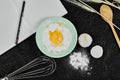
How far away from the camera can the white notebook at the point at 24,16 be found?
1.04 m

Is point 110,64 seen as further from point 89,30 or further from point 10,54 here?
Answer: point 10,54

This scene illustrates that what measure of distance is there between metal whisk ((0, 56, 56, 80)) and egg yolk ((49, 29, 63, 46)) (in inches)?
1.8

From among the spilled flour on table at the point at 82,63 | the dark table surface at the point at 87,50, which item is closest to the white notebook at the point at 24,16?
the dark table surface at the point at 87,50

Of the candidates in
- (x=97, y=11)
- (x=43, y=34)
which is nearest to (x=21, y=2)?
(x=43, y=34)

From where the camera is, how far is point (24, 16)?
3.46ft

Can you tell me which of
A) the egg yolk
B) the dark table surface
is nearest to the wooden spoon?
the dark table surface

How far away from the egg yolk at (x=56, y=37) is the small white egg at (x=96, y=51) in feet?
0.29

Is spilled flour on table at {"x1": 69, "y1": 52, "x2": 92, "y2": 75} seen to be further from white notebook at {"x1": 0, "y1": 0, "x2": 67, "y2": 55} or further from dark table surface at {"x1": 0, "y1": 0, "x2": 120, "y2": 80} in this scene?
white notebook at {"x1": 0, "y1": 0, "x2": 67, "y2": 55}

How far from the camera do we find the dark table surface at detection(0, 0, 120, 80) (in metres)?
1.05

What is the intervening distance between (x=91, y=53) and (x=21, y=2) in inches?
8.8

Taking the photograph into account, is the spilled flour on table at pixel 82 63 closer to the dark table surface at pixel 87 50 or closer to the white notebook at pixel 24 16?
the dark table surface at pixel 87 50

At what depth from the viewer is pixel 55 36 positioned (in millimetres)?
1052

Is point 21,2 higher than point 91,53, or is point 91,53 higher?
point 21,2

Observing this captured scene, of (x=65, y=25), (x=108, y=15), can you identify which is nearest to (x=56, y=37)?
(x=65, y=25)
